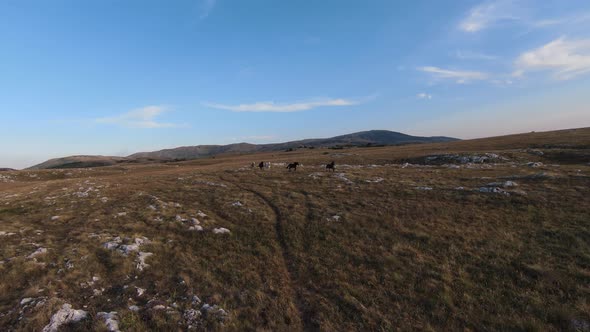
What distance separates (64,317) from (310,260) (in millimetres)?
11974

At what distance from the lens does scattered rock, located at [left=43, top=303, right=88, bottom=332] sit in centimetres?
1079

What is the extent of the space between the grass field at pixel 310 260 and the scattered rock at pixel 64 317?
0.79ft

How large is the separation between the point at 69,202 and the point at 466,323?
37116 millimetres

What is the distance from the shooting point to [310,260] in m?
17.2

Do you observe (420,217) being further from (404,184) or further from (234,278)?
(234,278)

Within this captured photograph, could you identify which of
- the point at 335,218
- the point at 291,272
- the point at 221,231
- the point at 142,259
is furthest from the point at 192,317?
the point at 335,218

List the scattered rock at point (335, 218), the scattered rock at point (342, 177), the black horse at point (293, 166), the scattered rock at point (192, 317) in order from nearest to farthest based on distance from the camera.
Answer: the scattered rock at point (192, 317) → the scattered rock at point (335, 218) → the scattered rock at point (342, 177) → the black horse at point (293, 166)

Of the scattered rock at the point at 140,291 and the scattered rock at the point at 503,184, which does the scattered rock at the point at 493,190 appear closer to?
the scattered rock at the point at 503,184

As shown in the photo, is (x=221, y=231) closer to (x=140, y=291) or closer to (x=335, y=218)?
(x=140, y=291)

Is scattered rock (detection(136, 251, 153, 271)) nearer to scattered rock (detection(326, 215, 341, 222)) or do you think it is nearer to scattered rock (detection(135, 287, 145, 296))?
scattered rock (detection(135, 287, 145, 296))

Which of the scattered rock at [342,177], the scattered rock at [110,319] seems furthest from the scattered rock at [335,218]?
the scattered rock at [110,319]

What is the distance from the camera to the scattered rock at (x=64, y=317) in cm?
1079

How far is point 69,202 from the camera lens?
3034 centimetres

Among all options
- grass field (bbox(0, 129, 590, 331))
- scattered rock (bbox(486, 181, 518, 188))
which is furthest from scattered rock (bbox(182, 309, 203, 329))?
scattered rock (bbox(486, 181, 518, 188))
